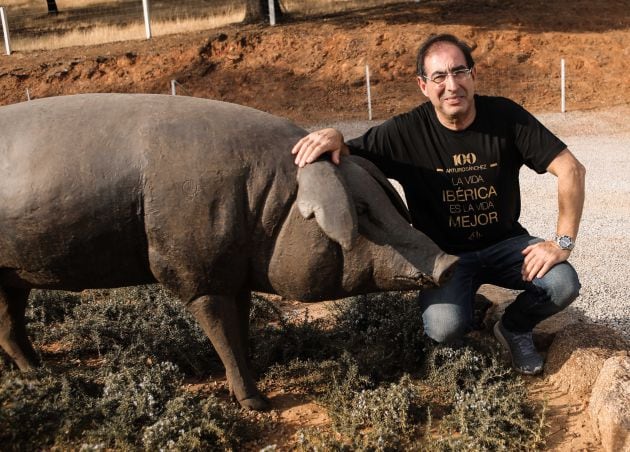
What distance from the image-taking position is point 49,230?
3033 millimetres

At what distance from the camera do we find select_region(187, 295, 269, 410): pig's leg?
10.5 ft

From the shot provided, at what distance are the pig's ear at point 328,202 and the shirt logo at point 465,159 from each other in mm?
931

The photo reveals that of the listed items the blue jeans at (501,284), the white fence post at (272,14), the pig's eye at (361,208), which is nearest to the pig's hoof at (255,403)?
the blue jeans at (501,284)

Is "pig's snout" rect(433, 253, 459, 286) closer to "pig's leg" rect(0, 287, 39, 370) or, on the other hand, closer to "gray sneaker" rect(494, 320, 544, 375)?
"gray sneaker" rect(494, 320, 544, 375)

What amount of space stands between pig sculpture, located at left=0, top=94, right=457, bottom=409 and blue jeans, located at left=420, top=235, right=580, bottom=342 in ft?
2.10

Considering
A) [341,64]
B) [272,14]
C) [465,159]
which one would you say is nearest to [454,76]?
[465,159]

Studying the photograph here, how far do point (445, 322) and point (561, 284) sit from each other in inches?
25.5

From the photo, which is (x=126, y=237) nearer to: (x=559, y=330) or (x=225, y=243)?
(x=225, y=243)

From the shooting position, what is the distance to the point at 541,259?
11.5 feet

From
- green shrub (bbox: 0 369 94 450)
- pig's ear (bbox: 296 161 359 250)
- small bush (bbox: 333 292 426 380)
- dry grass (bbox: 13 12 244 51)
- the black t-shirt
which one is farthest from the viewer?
dry grass (bbox: 13 12 244 51)

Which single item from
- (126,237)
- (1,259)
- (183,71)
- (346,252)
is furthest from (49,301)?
(183,71)

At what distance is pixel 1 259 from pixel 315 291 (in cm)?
152

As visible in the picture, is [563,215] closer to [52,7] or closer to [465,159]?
[465,159]

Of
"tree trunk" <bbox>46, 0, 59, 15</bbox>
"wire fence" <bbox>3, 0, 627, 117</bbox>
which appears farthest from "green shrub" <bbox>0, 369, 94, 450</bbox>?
"tree trunk" <bbox>46, 0, 59, 15</bbox>
